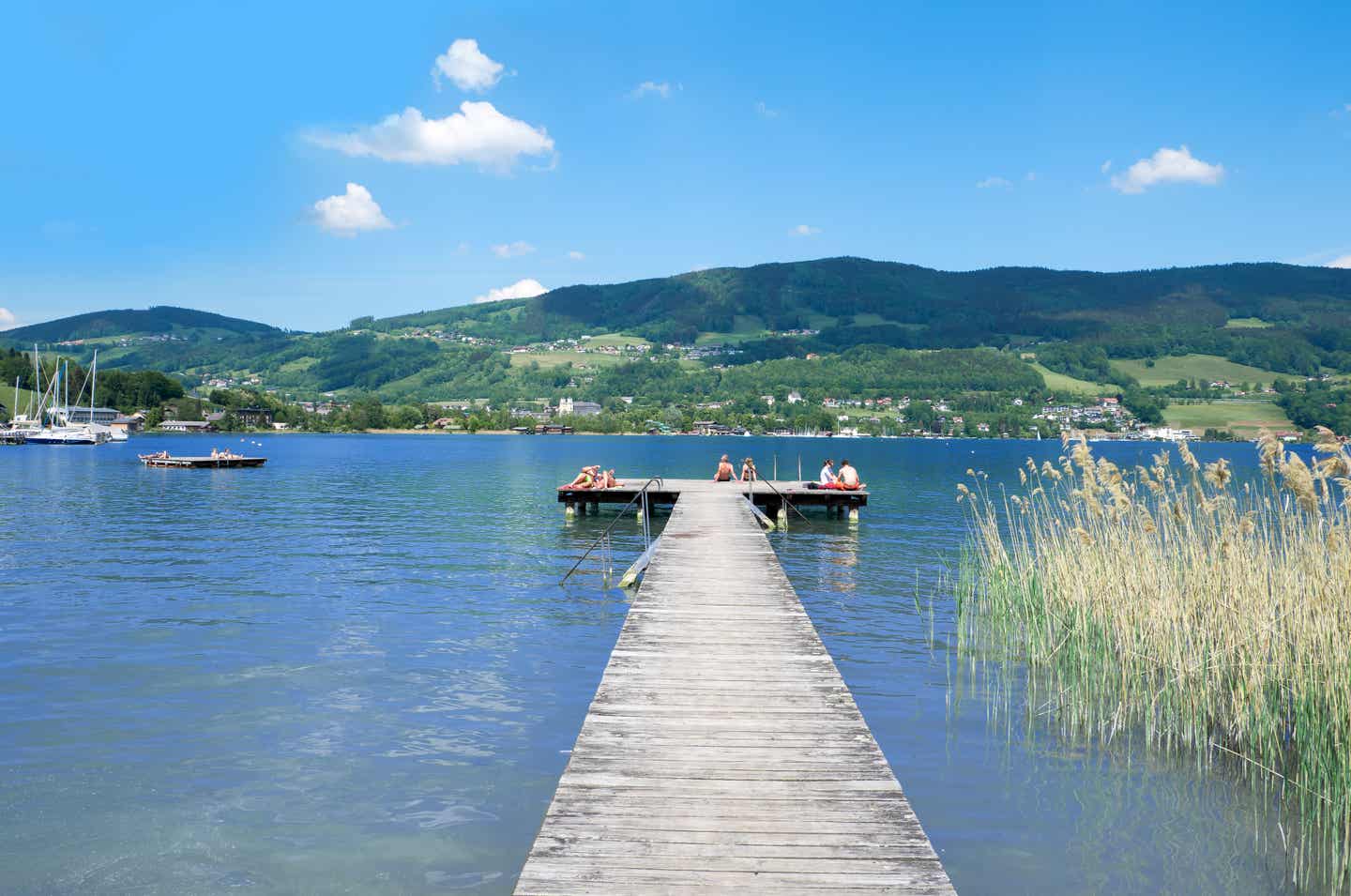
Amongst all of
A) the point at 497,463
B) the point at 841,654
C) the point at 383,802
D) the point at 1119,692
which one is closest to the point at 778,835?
the point at 383,802

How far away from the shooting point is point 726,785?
5.98 m

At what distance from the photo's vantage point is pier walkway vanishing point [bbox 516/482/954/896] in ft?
15.7

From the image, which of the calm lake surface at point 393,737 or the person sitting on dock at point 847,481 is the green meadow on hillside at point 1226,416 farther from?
the calm lake surface at point 393,737

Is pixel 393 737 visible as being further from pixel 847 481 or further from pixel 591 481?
pixel 847 481

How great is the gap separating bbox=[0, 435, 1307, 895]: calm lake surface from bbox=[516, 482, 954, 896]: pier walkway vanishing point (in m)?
1.22

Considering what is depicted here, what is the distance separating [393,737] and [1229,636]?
28.4ft

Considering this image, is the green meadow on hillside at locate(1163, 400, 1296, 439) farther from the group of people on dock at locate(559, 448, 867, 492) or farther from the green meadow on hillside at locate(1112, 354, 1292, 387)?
the group of people on dock at locate(559, 448, 867, 492)

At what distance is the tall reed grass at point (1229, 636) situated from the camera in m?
7.39

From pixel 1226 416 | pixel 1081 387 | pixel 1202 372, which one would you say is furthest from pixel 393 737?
pixel 1202 372

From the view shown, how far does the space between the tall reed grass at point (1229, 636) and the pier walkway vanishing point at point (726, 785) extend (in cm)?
357

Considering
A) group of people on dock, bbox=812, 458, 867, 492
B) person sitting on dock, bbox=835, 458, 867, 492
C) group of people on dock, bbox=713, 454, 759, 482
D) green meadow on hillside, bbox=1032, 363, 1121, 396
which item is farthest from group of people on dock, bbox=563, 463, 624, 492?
green meadow on hillside, bbox=1032, 363, 1121, 396

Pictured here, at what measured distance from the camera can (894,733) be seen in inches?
380

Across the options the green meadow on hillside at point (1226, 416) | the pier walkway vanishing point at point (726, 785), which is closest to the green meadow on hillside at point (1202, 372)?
the green meadow on hillside at point (1226, 416)

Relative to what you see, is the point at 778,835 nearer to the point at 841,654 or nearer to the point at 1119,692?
the point at 1119,692
